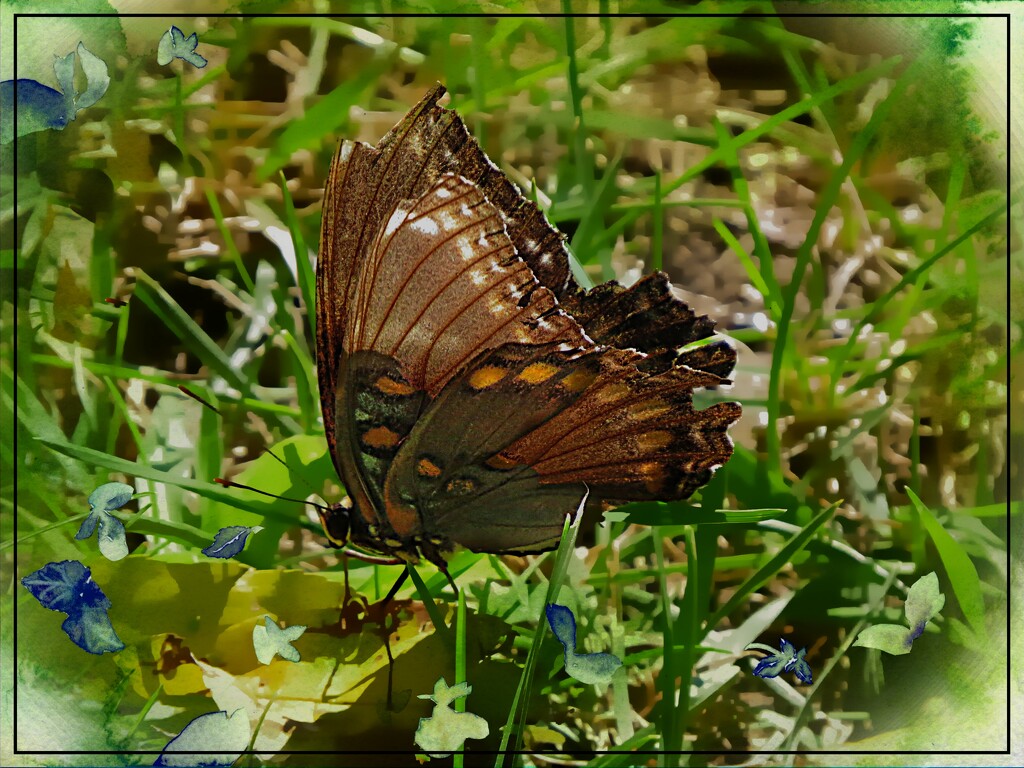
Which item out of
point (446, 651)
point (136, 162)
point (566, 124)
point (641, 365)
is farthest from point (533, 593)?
point (136, 162)

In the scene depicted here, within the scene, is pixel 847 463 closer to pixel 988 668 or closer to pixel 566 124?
pixel 988 668

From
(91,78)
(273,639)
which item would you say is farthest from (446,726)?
(91,78)

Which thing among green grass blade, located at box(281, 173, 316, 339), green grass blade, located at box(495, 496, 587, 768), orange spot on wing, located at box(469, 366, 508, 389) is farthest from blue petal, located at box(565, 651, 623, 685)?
green grass blade, located at box(281, 173, 316, 339)

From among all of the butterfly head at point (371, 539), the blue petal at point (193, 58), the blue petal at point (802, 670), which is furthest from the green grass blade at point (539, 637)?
the blue petal at point (193, 58)

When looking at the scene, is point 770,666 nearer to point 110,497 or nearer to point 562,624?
point 562,624

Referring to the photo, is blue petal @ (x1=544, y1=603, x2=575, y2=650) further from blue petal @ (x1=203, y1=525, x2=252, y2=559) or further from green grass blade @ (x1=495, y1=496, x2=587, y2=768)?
blue petal @ (x1=203, y1=525, x2=252, y2=559)

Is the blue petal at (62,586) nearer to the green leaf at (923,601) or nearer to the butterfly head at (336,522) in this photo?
the butterfly head at (336,522)
